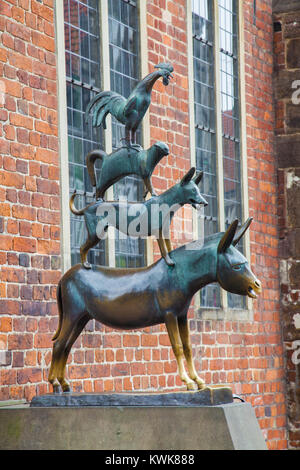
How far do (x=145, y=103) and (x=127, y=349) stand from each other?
354 cm

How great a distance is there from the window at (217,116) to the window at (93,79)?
A: 147 centimetres

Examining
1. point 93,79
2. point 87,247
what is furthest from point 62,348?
point 93,79

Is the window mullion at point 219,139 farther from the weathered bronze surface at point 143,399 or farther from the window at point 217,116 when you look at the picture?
the weathered bronze surface at point 143,399

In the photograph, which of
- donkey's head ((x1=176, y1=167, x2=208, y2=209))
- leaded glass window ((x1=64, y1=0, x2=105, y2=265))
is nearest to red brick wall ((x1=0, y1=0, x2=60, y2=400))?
leaded glass window ((x1=64, y1=0, x2=105, y2=265))

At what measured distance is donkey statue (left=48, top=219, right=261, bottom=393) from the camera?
5555 mm

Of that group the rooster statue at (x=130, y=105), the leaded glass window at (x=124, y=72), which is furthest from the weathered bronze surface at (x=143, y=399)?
the leaded glass window at (x=124, y=72)

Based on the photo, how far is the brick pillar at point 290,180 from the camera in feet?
41.3

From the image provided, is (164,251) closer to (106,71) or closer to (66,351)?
(66,351)

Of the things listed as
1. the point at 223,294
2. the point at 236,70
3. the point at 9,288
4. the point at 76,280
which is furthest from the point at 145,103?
the point at 236,70

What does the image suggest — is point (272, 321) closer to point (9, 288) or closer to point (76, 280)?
point (9, 288)

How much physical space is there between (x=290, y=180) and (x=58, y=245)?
17.8 feet

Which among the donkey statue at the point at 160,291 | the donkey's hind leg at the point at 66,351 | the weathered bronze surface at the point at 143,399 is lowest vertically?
the weathered bronze surface at the point at 143,399

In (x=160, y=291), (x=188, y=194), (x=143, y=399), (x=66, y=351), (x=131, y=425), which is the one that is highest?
(x=188, y=194)

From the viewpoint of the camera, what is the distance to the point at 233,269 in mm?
5531
